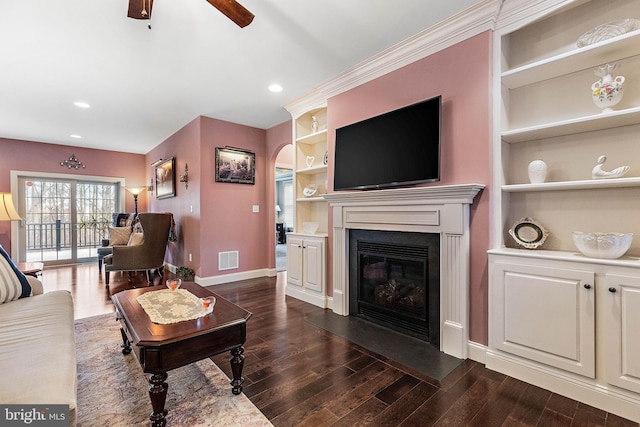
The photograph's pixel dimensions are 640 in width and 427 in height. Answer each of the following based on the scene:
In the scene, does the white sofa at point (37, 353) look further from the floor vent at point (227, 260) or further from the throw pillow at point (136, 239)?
the throw pillow at point (136, 239)

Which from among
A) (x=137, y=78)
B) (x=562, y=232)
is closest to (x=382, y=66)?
(x=562, y=232)

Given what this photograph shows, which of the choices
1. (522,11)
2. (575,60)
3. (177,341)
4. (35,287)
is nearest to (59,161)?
(35,287)

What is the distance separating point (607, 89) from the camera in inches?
70.9

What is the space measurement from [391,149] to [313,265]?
5.59 feet

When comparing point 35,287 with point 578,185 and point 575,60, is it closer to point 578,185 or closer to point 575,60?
point 578,185

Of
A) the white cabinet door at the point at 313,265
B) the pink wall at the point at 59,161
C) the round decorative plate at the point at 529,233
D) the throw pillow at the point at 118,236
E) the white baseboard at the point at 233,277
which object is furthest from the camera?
the pink wall at the point at 59,161

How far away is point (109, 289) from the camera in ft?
14.2

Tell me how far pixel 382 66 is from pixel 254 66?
1293 millimetres

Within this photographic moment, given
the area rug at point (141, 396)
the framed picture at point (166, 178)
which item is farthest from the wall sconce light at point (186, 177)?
the area rug at point (141, 396)

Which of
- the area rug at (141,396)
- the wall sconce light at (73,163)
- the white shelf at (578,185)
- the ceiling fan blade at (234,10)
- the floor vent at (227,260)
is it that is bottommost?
the area rug at (141,396)

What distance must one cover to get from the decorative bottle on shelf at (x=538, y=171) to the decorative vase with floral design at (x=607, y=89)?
1.42 ft

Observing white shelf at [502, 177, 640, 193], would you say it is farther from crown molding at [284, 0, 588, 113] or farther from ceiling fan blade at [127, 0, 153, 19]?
ceiling fan blade at [127, 0, 153, 19]

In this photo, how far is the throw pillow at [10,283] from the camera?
205 centimetres

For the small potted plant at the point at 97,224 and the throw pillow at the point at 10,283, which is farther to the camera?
the small potted plant at the point at 97,224
